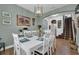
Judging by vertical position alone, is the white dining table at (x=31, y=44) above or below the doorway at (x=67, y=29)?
below

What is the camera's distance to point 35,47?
2.21m

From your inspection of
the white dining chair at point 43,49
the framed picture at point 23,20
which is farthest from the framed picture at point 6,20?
the white dining chair at point 43,49

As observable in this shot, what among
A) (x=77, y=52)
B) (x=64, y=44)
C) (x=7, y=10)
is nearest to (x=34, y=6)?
(x=7, y=10)

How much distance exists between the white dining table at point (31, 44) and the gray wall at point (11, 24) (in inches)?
9.5

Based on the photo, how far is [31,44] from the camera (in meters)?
2.20

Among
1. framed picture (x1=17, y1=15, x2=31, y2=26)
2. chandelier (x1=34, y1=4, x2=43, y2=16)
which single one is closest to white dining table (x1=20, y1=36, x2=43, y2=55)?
framed picture (x1=17, y1=15, x2=31, y2=26)

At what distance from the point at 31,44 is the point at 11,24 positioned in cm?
49

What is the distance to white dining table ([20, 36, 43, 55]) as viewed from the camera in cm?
220

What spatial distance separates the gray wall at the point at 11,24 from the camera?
2158 mm

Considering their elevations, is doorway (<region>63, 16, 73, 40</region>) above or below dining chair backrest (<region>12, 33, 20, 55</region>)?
above

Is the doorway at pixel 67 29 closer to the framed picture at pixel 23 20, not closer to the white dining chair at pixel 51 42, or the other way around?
the white dining chair at pixel 51 42

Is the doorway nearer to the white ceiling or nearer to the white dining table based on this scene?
the white ceiling

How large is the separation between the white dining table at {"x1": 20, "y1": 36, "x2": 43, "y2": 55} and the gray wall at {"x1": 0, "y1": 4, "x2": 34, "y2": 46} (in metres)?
0.24

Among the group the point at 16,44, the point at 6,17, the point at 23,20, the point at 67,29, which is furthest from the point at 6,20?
the point at 67,29
